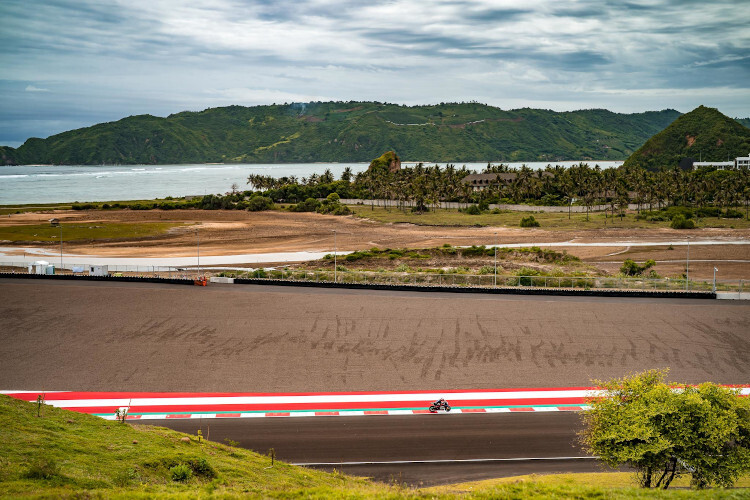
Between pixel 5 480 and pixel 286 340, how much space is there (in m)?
28.5

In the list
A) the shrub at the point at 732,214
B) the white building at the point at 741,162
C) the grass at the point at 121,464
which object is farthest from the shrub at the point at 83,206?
the white building at the point at 741,162

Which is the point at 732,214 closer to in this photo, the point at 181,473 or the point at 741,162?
the point at 741,162

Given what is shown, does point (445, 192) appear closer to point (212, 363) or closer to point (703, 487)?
point (212, 363)

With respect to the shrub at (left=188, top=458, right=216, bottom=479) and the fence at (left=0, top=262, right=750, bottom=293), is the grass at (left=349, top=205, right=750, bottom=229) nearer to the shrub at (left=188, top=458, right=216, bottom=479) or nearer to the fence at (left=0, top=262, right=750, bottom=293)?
the fence at (left=0, top=262, right=750, bottom=293)

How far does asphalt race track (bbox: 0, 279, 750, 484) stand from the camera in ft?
95.9

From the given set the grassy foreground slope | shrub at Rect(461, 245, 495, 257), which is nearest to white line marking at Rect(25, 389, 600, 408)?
the grassy foreground slope

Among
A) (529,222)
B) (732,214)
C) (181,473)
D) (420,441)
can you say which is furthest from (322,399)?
(732,214)

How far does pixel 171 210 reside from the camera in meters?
152

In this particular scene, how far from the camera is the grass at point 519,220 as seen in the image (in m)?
113

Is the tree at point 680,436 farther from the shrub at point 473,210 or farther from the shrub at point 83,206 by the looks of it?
the shrub at point 83,206

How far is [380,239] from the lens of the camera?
4013 inches

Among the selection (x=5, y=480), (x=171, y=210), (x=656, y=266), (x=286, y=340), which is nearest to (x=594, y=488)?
(x=5, y=480)

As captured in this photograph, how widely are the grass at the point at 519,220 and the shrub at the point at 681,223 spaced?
6.91ft

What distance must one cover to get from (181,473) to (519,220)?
363ft
